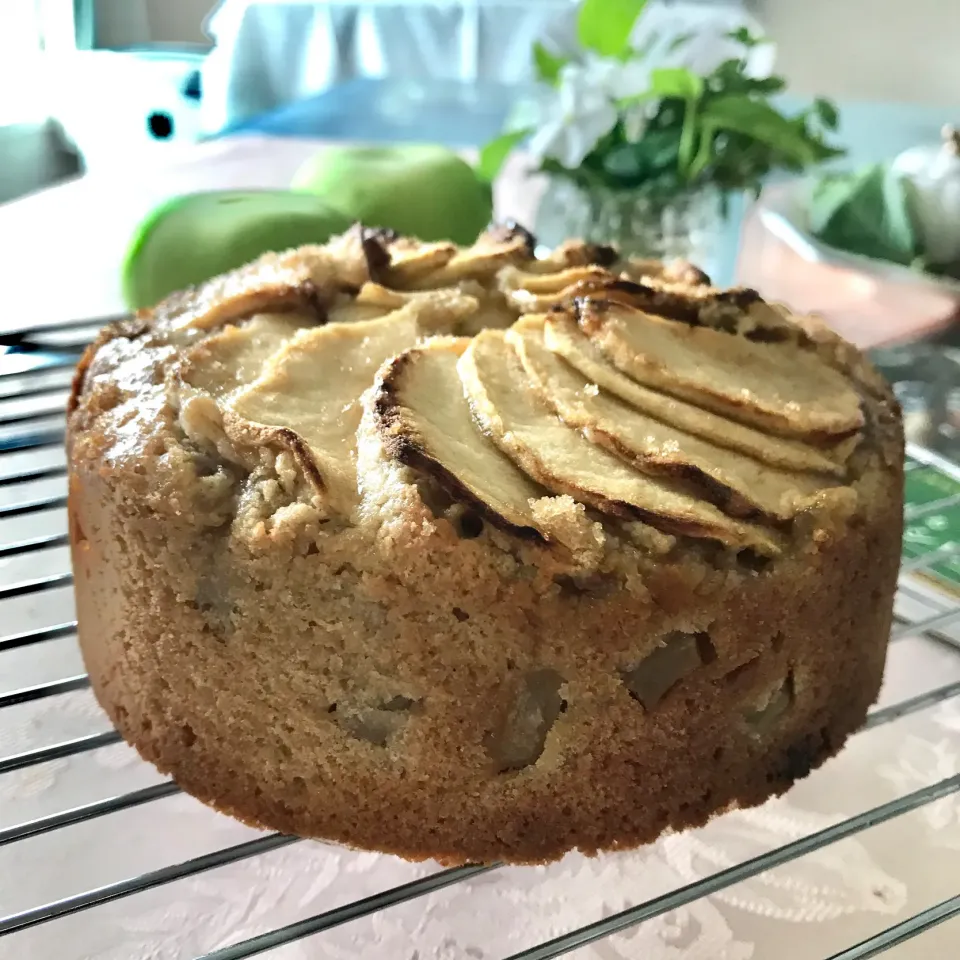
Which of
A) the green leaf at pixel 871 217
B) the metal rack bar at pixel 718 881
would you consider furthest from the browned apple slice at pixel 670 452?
the green leaf at pixel 871 217

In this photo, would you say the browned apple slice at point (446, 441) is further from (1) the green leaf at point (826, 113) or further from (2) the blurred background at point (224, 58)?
(2) the blurred background at point (224, 58)

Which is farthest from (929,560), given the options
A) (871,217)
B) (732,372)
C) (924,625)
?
(871,217)

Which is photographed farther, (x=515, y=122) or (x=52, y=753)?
(x=515, y=122)

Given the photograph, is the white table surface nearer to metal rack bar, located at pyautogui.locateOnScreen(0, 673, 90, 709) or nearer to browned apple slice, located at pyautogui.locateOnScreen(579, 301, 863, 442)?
metal rack bar, located at pyautogui.locateOnScreen(0, 673, 90, 709)

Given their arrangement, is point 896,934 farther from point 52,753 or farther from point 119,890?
point 52,753

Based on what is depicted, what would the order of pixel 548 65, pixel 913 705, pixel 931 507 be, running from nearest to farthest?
pixel 913 705 < pixel 931 507 < pixel 548 65

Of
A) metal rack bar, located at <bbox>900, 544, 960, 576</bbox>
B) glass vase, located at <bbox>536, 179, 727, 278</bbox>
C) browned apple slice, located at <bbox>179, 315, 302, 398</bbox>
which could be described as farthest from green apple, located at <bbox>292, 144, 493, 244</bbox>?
metal rack bar, located at <bbox>900, 544, 960, 576</bbox>

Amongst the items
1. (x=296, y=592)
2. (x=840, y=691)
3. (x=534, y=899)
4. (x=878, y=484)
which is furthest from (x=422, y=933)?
(x=878, y=484)

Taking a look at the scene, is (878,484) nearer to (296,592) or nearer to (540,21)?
(296,592)
